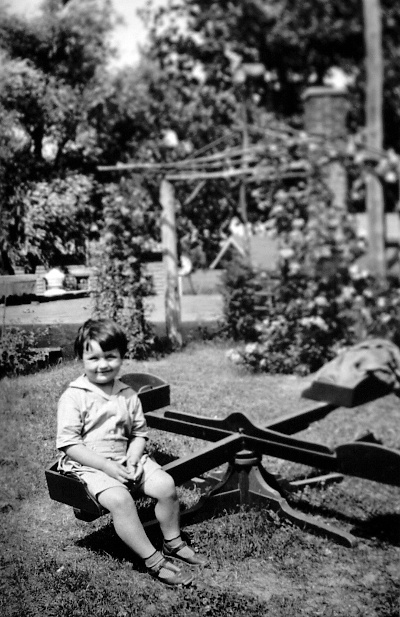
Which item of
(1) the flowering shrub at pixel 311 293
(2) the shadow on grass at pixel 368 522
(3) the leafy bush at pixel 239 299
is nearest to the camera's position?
(2) the shadow on grass at pixel 368 522

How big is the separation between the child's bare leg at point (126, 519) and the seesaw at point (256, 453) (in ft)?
0.73

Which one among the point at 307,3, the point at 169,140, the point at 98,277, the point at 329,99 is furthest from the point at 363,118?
the point at 98,277

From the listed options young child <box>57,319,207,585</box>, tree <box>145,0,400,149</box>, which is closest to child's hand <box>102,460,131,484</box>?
young child <box>57,319,207,585</box>

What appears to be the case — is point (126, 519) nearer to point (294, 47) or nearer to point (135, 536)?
point (135, 536)

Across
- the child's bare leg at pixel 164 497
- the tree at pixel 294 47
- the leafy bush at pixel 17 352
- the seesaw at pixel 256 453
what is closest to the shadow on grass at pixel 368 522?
the seesaw at pixel 256 453

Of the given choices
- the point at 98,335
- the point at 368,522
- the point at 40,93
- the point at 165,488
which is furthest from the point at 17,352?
the point at 368,522

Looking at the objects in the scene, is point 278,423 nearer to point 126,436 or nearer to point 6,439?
point 126,436

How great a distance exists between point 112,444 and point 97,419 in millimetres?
102

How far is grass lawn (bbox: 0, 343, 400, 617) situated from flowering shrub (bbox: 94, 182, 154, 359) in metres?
0.13

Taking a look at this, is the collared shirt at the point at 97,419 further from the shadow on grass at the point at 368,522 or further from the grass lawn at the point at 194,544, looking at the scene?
the shadow on grass at the point at 368,522

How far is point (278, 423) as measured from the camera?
9.85ft

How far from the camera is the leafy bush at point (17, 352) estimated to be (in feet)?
6.31

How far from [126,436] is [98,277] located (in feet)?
1.72

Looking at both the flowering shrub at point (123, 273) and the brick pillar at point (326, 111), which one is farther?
the brick pillar at point (326, 111)
